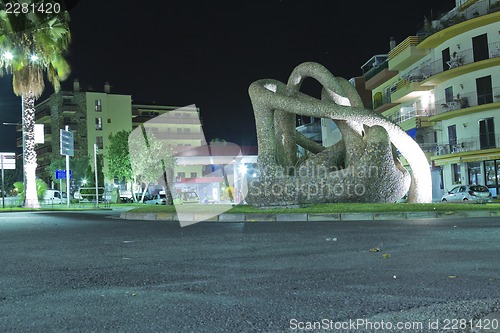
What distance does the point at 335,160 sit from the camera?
2177 cm

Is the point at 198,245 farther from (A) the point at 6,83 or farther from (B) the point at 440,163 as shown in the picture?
(B) the point at 440,163

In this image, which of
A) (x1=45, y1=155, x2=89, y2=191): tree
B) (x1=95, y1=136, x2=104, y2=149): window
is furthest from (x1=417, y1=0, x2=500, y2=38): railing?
(x1=95, y1=136, x2=104, y2=149): window

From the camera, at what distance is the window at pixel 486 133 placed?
36469mm

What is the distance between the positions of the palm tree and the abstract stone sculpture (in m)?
15.3

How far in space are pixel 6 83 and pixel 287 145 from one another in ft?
63.8

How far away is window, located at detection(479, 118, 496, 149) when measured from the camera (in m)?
36.5

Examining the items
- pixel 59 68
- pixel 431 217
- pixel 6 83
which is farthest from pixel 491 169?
pixel 6 83

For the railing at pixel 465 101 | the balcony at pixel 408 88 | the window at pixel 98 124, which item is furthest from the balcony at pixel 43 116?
the railing at pixel 465 101

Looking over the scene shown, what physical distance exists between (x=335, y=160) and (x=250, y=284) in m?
16.6

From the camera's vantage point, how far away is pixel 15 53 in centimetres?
2956

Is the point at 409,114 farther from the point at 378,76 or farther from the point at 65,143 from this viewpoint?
the point at 65,143

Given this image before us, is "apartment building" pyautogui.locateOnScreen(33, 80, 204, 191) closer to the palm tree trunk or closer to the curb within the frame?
the palm tree trunk

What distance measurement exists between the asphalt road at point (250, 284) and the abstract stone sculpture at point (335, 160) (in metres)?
9.99

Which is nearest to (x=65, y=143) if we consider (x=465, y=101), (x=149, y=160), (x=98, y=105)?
(x=149, y=160)
